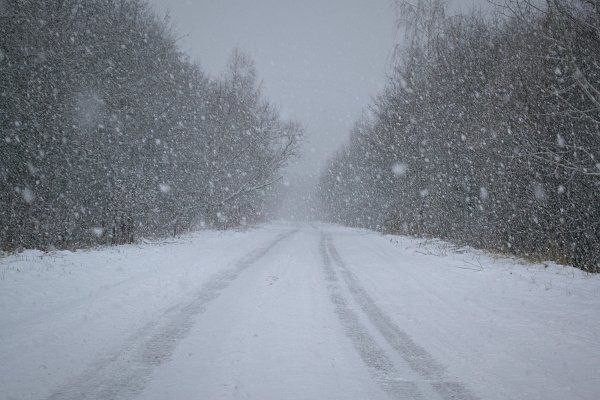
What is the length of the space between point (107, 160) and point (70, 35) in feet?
13.6

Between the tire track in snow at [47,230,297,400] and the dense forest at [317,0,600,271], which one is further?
the dense forest at [317,0,600,271]

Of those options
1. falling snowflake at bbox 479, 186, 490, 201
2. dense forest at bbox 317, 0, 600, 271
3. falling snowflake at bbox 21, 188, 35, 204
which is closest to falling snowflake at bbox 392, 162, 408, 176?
dense forest at bbox 317, 0, 600, 271

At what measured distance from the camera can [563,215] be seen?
9273 mm

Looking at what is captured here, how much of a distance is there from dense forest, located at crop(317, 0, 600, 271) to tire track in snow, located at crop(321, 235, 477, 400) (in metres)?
5.56

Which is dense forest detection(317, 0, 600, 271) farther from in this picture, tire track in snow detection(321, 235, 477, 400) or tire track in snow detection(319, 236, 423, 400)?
tire track in snow detection(319, 236, 423, 400)

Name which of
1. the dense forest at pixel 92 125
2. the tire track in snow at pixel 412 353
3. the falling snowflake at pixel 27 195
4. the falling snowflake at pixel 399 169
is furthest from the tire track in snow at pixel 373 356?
the falling snowflake at pixel 399 169

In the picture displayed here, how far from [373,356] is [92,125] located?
485 inches

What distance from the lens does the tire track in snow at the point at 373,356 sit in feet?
10.2

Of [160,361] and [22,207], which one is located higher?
[22,207]

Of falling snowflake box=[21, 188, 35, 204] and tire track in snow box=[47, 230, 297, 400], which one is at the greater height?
falling snowflake box=[21, 188, 35, 204]

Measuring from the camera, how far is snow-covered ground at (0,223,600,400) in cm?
314

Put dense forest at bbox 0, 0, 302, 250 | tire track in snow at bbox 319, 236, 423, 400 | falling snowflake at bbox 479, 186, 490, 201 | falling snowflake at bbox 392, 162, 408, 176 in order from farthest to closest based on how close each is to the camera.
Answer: falling snowflake at bbox 392, 162, 408, 176 < falling snowflake at bbox 479, 186, 490, 201 < dense forest at bbox 0, 0, 302, 250 < tire track in snow at bbox 319, 236, 423, 400

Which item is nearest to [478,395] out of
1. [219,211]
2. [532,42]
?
[532,42]

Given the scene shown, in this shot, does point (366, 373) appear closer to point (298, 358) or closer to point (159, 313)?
point (298, 358)
